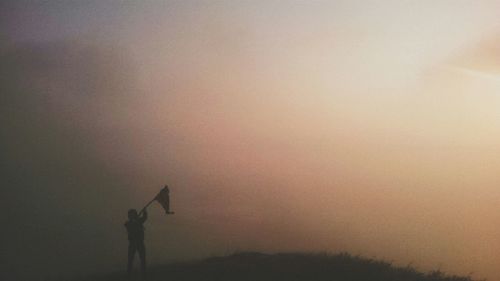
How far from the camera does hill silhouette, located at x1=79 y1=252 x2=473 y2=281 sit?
291 inches

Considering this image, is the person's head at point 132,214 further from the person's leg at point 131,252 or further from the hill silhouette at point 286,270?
the hill silhouette at point 286,270

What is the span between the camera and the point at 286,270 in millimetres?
7527

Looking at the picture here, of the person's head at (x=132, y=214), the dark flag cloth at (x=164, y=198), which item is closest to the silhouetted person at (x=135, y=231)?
the person's head at (x=132, y=214)

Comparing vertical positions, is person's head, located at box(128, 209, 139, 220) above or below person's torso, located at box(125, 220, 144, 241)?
above

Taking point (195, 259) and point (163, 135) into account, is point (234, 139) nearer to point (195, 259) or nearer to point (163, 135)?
point (163, 135)

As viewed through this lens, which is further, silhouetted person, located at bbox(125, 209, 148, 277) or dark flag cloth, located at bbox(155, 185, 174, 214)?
dark flag cloth, located at bbox(155, 185, 174, 214)

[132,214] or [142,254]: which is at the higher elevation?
[132,214]

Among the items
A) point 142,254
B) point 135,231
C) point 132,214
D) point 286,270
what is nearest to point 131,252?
point 142,254

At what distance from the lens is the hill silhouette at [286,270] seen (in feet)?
24.3

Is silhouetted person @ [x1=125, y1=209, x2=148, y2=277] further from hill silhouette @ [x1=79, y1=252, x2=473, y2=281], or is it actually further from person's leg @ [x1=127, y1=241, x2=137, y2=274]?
hill silhouette @ [x1=79, y1=252, x2=473, y2=281]

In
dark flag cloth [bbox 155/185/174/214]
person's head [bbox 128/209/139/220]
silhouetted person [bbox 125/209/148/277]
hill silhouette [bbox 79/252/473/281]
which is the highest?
dark flag cloth [bbox 155/185/174/214]

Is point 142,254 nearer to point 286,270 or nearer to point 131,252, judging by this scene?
point 131,252

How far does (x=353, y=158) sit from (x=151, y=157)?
201 cm

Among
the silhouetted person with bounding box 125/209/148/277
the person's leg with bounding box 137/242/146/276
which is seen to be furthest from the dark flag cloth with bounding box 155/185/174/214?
the person's leg with bounding box 137/242/146/276
